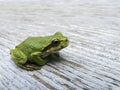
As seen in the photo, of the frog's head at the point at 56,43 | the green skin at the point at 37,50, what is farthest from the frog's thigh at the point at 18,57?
the frog's head at the point at 56,43

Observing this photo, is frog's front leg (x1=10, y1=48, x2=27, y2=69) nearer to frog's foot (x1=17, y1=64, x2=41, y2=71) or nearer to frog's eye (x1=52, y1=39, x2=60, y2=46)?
frog's foot (x1=17, y1=64, x2=41, y2=71)

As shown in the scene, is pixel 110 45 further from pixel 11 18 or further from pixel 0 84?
pixel 11 18

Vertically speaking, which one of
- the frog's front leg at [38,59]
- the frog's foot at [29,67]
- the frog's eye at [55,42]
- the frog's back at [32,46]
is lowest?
the frog's foot at [29,67]

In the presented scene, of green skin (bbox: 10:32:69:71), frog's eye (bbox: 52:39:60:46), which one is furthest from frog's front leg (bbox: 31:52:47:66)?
frog's eye (bbox: 52:39:60:46)

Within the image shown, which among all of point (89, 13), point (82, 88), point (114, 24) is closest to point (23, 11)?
point (89, 13)

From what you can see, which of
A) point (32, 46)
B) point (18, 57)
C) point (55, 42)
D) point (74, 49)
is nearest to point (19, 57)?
point (18, 57)

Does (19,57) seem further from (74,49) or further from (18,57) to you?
(74,49)

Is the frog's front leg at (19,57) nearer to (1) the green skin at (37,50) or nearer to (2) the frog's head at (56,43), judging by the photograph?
(1) the green skin at (37,50)

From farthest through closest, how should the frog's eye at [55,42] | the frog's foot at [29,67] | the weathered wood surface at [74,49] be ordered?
the frog's eye at [55,42]
the frog's foot at [29,67]
the weathered wood surface at [74,49]
